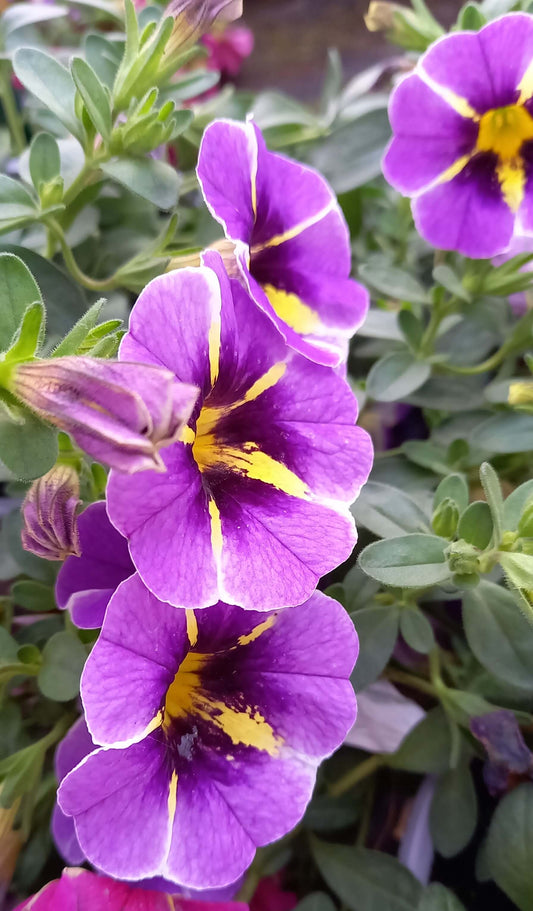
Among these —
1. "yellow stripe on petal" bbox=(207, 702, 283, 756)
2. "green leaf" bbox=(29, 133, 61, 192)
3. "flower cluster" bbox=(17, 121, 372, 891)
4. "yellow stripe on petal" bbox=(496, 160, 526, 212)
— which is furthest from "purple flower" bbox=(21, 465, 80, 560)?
"yellow stripe on petal" bbox=(496, 160, 526, 212)

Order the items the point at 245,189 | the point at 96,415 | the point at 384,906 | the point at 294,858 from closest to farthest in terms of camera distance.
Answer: the point at 96,415 → the point at 245,189 → the point at 384,906 → the point at 294,858

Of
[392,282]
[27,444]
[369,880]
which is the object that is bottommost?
[369,880]

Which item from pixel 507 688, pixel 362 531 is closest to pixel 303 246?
pixel 362 531

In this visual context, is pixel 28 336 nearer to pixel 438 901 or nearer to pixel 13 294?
pixel 13 294

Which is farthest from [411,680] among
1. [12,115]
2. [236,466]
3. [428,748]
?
[12,115]

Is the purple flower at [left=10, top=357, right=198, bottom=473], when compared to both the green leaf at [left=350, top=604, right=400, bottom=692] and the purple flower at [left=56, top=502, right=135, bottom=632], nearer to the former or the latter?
the purple flower at [left=56, top=502, right=135, bottom=632]

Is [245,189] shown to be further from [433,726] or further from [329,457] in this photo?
[433,726]

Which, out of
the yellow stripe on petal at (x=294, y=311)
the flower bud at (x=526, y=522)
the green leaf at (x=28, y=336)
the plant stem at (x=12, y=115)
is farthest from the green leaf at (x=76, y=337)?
the plant stem at (x=12, y=115)
